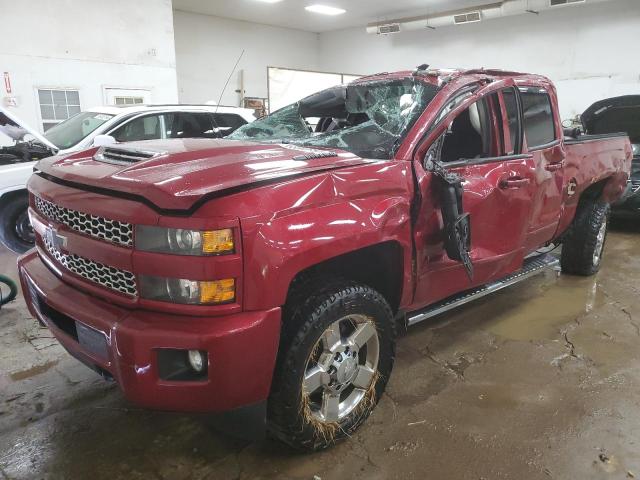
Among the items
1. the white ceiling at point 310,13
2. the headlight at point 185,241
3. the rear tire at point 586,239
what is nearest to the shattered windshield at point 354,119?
the headlight at point 185,241

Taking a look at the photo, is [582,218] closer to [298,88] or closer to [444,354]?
[444,354]

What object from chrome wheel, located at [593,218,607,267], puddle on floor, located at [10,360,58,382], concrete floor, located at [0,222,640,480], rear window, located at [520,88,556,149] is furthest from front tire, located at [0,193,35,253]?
chrome wheel, located at [593,218,607,267]

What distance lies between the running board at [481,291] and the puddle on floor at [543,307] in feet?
1.26

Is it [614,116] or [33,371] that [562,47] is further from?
[33,371]

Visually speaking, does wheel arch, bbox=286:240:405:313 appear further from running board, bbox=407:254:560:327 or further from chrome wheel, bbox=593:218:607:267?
chrome wheel, bbox=593:218:607:267

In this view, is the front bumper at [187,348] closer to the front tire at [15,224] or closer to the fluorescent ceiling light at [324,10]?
the front tire at [15,224]

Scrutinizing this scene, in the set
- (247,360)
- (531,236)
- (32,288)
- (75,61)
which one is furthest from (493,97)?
(75,61)

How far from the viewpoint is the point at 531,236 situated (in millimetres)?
3283

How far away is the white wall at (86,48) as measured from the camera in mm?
8219

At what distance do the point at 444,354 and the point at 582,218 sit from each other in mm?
2236

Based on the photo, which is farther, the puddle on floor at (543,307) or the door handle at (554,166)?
the puddle on floor at (543,307)

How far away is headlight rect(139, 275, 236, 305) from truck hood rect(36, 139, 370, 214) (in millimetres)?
257

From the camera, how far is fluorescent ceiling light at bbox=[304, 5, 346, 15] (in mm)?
13055

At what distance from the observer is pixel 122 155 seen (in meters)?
2.26
